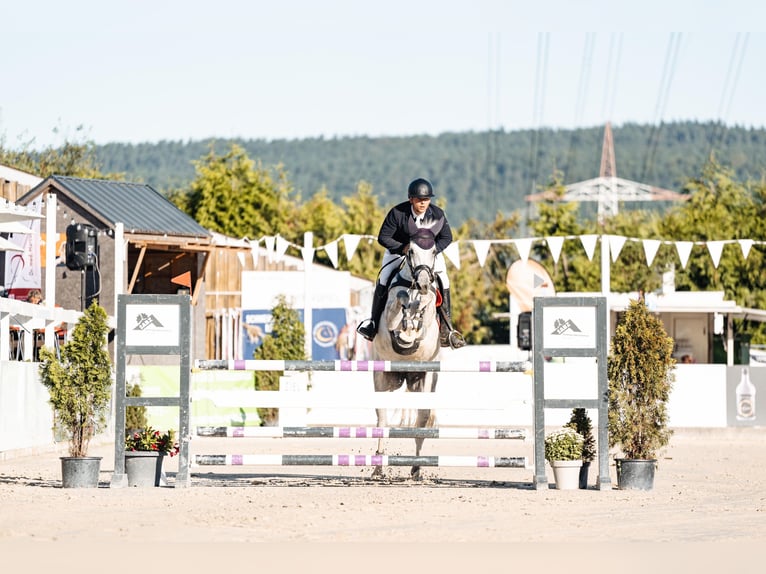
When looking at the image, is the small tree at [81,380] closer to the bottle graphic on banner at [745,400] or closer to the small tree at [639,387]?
the small tree at [639,387]

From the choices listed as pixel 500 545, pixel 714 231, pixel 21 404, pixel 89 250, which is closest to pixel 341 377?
pixel 89 250

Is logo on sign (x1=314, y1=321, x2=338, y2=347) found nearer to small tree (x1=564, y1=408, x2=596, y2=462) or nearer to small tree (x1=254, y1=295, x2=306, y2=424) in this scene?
small tree (x1=254, y1=295, x2=306, y2=424)

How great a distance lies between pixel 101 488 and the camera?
12141 millimetres

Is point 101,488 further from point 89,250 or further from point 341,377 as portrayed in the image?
point 341,377

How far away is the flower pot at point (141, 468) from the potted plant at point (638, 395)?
421cm

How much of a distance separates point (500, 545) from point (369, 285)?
38334mm

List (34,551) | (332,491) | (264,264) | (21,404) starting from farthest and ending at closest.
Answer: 1. (264,264)
2. (21,404)
3. (332,491)
4. (34,551)

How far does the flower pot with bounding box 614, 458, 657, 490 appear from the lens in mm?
12000

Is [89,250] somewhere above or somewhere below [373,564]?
above

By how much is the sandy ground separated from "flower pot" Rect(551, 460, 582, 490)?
0.20m

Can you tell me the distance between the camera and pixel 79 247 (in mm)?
20609

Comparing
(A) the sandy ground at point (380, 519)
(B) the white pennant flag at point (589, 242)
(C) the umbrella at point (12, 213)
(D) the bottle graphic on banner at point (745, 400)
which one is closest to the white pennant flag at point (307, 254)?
(B) the white pennant flag at point (589, 242)

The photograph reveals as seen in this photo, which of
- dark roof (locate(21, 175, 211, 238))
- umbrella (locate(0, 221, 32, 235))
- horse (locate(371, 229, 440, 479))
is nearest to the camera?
horse (locate(371, 229, 440, 479))

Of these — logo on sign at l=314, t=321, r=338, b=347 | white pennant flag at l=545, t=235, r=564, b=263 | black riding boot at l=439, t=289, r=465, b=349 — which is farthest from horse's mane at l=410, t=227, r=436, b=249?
logo on sign at l=314, t=321, r=338, b=347
